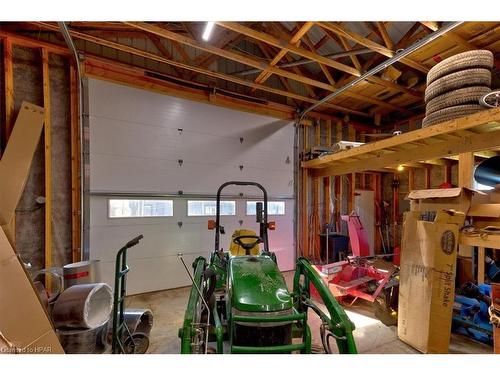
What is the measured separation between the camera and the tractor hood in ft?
5.79

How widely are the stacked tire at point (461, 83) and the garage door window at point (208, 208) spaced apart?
3679 millimetres

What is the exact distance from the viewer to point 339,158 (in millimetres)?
4820

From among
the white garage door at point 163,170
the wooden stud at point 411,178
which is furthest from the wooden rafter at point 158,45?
the wooden stud at point 411,178

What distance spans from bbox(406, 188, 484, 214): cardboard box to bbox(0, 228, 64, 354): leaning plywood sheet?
3831 millimetres

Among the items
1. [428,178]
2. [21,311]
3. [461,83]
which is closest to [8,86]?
[21,311]

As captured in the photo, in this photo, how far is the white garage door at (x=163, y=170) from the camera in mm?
3982

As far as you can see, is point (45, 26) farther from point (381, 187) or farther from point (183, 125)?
point (381, 187)

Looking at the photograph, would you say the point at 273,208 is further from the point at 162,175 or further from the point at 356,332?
the point at 356,332

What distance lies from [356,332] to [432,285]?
3.33 feet

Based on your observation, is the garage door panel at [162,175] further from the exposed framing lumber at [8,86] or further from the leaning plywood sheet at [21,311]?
the leaning plywood sheet at [21,311]

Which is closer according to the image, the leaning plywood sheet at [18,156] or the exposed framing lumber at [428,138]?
the exposed framing lumber at [428,138]

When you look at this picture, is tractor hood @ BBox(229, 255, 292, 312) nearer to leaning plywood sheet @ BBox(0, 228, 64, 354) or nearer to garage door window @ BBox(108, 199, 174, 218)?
leaning plywood sheet @ BBox(0, 228, 64, 354)

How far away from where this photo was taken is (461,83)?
2904mm
